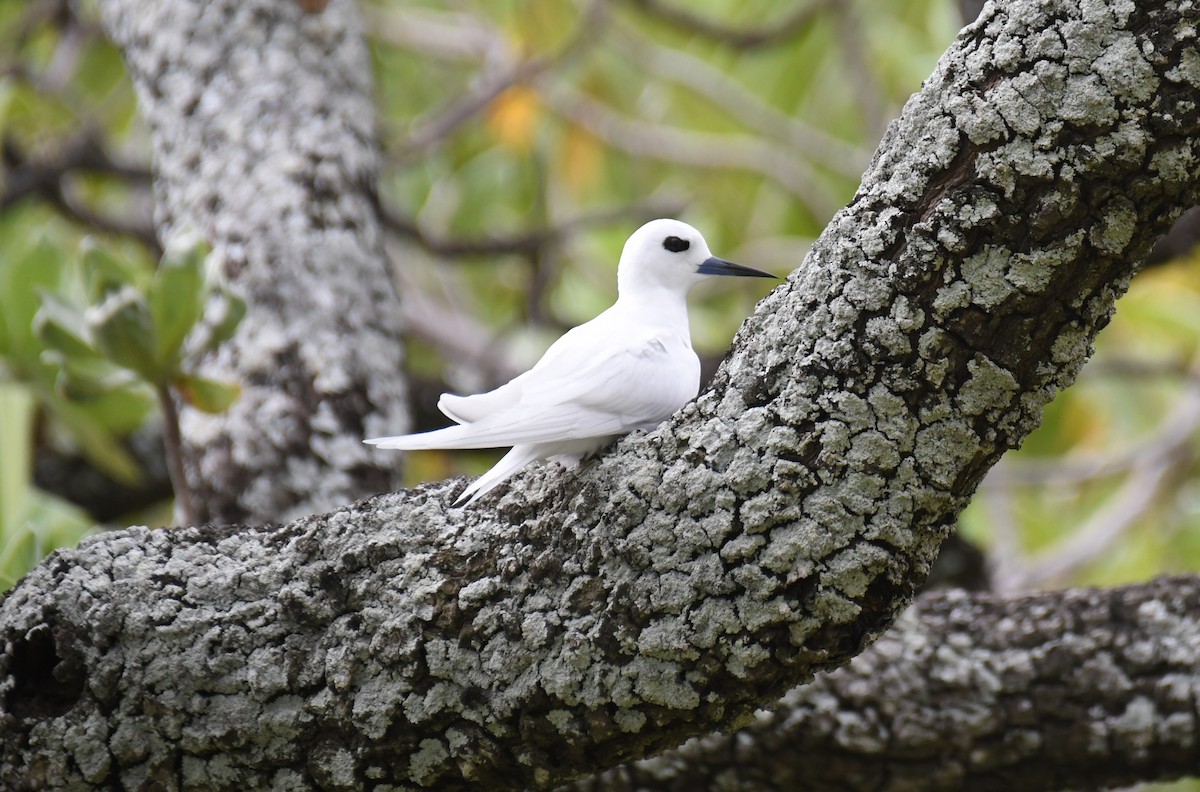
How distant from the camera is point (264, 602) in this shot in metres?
1.74

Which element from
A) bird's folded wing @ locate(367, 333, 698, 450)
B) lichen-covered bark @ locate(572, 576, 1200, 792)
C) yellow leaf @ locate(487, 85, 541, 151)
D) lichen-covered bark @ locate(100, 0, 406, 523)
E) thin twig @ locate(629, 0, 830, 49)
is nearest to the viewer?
bird's folded wing @ locate(367, 333, 698, 450)

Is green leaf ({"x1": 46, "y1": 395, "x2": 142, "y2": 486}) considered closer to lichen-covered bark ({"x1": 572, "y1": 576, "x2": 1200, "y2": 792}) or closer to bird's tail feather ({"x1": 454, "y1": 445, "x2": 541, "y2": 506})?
bird's tail feather ({"x1": 454, "y1": 445, "x2": 541, "y2": 506})

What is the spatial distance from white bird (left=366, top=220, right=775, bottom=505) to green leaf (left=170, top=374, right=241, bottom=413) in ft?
2.09

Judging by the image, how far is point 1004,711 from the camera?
7.24 ft

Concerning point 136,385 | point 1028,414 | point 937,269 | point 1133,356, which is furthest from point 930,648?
point 1133,356

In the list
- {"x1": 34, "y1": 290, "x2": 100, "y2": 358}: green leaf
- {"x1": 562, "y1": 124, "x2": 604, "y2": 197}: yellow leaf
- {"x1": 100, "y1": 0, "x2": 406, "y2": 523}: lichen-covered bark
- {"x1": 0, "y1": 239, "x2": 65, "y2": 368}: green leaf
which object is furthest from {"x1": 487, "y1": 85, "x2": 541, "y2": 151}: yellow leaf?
{"x1": 34, "y1": 290, "x2": 100, "y2": 358}: green leaf

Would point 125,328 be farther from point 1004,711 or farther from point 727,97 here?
point 727,97

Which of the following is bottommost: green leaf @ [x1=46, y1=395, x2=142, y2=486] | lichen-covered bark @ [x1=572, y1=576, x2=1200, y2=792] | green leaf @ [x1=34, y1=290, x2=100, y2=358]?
lichen-covered bark @ [x1=572, y1=576, x2=1200, y2=792]

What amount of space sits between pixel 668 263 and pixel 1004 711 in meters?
1.00

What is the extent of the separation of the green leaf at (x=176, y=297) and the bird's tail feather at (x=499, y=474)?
2.74 feet

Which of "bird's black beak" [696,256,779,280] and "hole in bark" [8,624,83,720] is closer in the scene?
"hole in bark" [8,624,83,720]

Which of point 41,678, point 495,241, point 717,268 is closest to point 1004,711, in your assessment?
point 717,268

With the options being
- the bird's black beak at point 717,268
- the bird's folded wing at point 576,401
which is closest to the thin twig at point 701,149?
the bird's black beak at point 717,268

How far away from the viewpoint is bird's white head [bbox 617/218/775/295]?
90.5 inches
